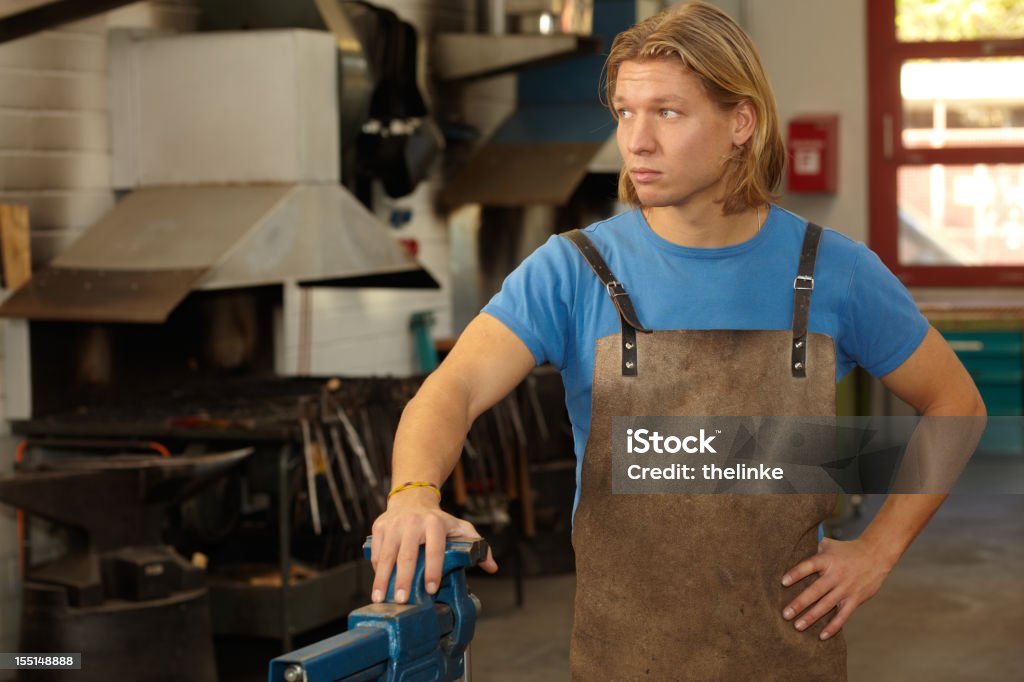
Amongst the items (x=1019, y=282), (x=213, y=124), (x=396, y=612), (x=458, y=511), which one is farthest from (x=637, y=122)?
(x=1019, y=282)

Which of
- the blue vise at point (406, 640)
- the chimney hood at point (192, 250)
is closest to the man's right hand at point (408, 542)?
→ the blue vise at point (406, 640)

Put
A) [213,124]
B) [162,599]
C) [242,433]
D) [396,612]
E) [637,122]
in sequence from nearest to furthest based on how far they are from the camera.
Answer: [396,612], [637,122], [162,599], [242,433], [213,124]

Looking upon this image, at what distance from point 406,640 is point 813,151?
22.3 feet

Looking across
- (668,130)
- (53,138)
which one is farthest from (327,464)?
(668,130)

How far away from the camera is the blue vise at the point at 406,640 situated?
114cm

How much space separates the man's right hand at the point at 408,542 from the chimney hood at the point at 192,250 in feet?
7.52

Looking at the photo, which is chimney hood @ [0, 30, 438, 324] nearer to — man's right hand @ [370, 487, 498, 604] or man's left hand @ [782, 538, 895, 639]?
man's left hand @ [782, 538, 895, 639]

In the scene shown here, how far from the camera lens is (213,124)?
413 cm

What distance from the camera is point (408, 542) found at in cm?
131

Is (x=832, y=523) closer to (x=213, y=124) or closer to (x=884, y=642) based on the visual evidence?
(x=884, y=642)

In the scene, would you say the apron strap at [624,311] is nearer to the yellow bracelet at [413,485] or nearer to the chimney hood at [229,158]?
the yellow bracelet at [413,485]

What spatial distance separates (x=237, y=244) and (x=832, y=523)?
3.37 m

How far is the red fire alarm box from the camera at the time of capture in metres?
7.71

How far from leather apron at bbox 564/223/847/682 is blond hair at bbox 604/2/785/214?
4.1 inches
